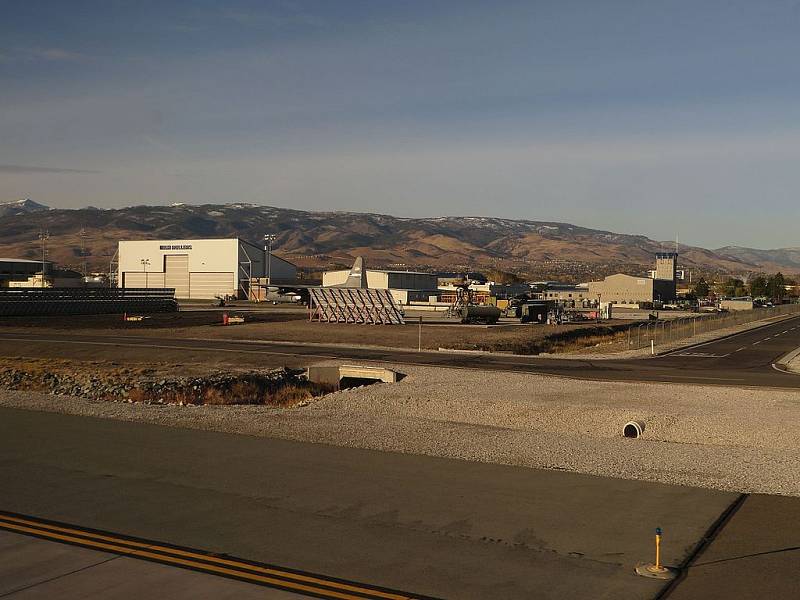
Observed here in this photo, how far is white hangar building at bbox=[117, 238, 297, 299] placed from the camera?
15525 cm

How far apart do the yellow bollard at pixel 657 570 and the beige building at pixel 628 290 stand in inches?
6069

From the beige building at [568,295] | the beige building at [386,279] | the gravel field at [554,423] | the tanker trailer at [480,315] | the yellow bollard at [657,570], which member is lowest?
the gravel field at [554,423]

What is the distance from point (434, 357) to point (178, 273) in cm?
12342

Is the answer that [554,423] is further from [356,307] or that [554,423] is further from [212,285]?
[212,285]

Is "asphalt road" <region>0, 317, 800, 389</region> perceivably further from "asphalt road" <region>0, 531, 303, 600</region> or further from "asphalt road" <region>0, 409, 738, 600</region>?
"asphalt road" <region>0, 531, 303, 600</region>

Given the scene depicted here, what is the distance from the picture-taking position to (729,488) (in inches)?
629

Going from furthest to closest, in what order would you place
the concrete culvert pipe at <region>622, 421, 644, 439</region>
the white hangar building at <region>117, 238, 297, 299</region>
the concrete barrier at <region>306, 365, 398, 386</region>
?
the white hangar building at <region>117, 238, 297, 299</region> < the concrete barrier at <region>306, 365, 398, 386</region> < the concrete culvert pipe at <region>622, 421, 644, 439</region>

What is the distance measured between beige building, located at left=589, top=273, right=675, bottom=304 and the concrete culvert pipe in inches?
5584

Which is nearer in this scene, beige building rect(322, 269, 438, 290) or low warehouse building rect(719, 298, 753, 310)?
beige building rect(322, 269, 438, 290)

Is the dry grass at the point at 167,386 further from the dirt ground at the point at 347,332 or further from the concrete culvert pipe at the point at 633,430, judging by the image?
the dirt ground at the point at 347,332

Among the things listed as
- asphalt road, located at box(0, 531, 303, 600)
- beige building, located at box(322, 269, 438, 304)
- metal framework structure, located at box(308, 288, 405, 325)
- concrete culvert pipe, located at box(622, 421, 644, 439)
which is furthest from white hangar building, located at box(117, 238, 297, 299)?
asphalt road, located at box(0, 531, 303, 600)

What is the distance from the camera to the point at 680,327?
80.0 metres

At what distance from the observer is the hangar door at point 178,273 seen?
160 meters

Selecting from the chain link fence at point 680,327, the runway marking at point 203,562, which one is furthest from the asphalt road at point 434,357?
the runway marking at point 203,562
